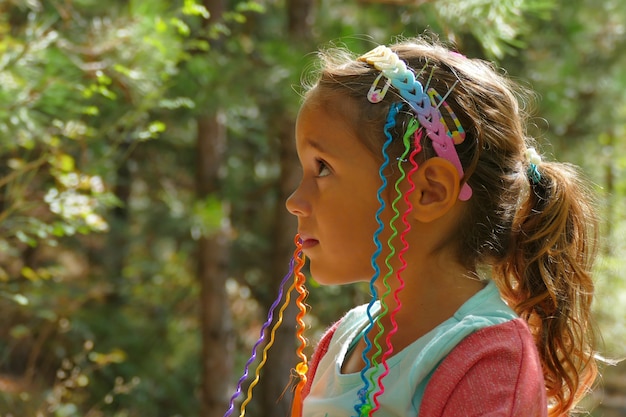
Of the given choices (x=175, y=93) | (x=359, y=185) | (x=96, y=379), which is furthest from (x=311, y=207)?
(x=96, y=379)

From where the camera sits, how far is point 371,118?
1286mm

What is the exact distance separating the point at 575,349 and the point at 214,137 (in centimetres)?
217

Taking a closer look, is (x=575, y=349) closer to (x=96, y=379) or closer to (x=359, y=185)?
(x=359, y=185)

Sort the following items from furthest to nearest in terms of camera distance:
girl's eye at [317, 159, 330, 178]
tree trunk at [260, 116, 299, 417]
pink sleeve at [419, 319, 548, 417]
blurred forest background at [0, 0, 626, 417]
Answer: tree trunk at [260, 116, 299, 417]
blurred forest background at [0, 0, 626, 417]
girl's eye at [317, 159, 330, 178]
pink sleeve at [419, 319, 548, 417]

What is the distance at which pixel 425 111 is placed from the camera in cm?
124

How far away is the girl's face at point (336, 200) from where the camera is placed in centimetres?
128

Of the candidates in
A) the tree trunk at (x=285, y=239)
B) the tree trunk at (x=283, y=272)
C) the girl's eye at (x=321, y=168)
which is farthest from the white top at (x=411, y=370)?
the tree trunk at (x=283, y=272)

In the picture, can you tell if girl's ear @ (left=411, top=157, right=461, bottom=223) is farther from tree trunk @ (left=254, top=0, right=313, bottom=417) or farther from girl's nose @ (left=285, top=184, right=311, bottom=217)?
tree trunk @ (left=254, top=0, right=313, bottom=417)

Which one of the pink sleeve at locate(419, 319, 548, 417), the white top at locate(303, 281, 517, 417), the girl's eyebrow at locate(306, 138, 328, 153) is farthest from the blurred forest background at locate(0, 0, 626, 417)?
the pink sleeve at locate(419, 319, 548, 417)

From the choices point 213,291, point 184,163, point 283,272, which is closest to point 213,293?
point 213,291

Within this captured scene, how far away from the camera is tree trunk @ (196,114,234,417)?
3.34 meters

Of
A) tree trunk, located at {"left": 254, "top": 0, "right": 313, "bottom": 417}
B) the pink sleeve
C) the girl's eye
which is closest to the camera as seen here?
the pink sleeve

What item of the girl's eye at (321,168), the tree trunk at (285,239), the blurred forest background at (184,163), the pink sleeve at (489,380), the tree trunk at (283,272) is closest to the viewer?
the pink sleeve at (489,380)

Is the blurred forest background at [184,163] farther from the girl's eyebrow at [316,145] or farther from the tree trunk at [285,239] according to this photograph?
the girl's eyebrow at [316,145]
